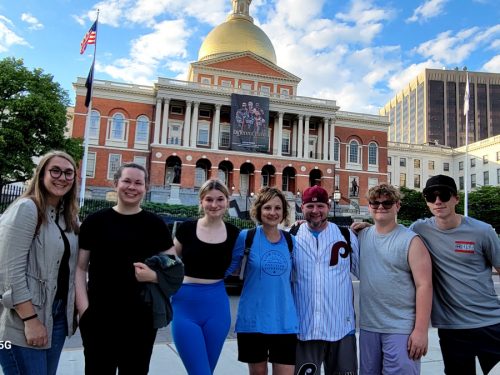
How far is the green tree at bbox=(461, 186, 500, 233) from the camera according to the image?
144 ft

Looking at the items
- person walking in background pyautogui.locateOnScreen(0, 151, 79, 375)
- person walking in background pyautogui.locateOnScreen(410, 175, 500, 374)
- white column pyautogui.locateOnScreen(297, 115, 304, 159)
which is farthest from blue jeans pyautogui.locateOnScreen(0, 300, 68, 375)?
white column pyautogui.locateOnScreen(297, 115, 304, 159)

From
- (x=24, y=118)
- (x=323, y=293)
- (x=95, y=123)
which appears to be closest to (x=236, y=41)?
(x=95, y=123)

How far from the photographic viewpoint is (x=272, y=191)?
12.2 ft

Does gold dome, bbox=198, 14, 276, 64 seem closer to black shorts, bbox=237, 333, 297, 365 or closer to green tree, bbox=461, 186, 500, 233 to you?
green tree, bbox=461, 186, 500, 233

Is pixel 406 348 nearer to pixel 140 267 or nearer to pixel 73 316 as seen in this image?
pixel 140 267

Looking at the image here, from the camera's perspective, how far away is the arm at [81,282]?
2.98 metres

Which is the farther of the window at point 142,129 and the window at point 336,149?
the window at point 336,149

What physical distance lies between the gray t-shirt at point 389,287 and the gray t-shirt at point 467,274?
1.28ft

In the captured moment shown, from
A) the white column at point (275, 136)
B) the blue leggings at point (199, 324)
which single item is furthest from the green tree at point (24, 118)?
the blue leggings at point (199, 324)

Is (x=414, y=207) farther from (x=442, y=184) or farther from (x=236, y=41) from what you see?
(x=442, y=184)

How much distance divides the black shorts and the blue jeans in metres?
1.46

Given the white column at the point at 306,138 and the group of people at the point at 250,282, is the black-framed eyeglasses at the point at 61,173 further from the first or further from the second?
the white column at the point at 306,138

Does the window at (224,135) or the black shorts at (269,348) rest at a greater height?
the window at (224,135)

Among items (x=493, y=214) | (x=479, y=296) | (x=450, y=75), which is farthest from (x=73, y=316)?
(x=450, y=75)
